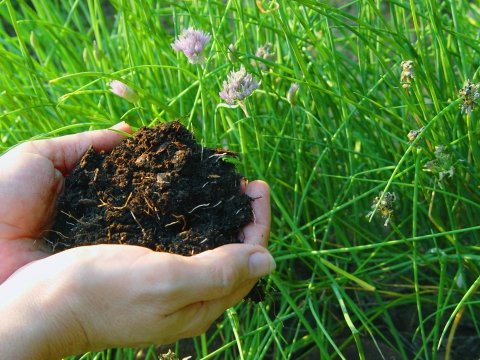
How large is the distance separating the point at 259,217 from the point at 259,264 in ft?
0.50

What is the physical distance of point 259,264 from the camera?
1119mm

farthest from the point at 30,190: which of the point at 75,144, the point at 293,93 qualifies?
the point at 293,93

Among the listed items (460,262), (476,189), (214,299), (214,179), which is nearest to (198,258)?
(214,299)

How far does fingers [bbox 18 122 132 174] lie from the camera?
139cm

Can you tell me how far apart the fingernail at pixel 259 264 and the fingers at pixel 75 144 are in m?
0.41

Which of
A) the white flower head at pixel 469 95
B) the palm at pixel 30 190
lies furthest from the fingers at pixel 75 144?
the white flower head at pixel 469 95

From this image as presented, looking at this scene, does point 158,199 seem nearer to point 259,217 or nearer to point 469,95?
point 259,217

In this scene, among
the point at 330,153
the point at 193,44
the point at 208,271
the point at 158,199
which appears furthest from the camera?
the point at 330,153

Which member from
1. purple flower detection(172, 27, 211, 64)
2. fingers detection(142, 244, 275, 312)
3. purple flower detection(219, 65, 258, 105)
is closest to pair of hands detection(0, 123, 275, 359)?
fingers detection(142, 244, 275, 312)

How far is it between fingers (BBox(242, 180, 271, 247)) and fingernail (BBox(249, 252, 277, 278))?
95 millimetres

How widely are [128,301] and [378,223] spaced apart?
0.76 metres

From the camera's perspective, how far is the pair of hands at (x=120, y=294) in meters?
1.06

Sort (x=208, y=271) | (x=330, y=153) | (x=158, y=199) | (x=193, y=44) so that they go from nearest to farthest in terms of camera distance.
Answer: (x=208, y=271)
(x=158, y=199)
(x=193, y=44)
(x=330, y=153)

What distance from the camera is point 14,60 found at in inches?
62.6
